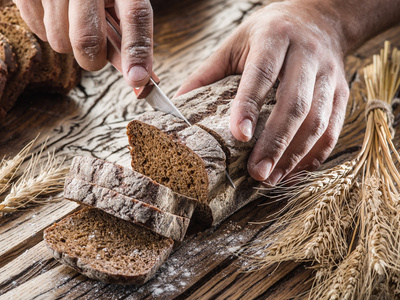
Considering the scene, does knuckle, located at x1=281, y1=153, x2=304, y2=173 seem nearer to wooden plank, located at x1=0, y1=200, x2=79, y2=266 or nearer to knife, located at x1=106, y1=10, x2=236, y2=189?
knife, located at x1=106, y1=10, x2=236, y2=189

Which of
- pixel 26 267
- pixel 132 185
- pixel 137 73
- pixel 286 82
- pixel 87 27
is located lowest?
pixel 26 267

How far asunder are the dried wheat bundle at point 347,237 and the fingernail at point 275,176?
0.11 metres

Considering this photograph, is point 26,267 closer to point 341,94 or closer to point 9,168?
point 9,168

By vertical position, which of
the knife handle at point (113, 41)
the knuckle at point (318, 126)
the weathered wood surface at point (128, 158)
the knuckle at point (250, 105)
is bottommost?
the weathered wood surface at point (128, 158)

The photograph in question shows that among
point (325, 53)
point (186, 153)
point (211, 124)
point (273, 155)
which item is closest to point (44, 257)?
point (186, 153)

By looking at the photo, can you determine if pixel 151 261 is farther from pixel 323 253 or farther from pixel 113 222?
pixel 323 253

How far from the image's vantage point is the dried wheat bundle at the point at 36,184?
279cm

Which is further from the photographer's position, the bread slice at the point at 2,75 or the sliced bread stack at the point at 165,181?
the bread slice at the point at 2,75

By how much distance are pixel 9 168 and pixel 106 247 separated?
1.04m

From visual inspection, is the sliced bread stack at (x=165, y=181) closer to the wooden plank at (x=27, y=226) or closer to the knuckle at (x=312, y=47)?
the wooden plank at (x=27, y=226)

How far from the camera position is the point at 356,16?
3590mm

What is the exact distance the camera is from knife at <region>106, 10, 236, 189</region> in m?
2.56

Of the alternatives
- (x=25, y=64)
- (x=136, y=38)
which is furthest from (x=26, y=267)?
(x=25, y=64)

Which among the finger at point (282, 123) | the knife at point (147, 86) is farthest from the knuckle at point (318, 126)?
the knife at point (147, 86)
